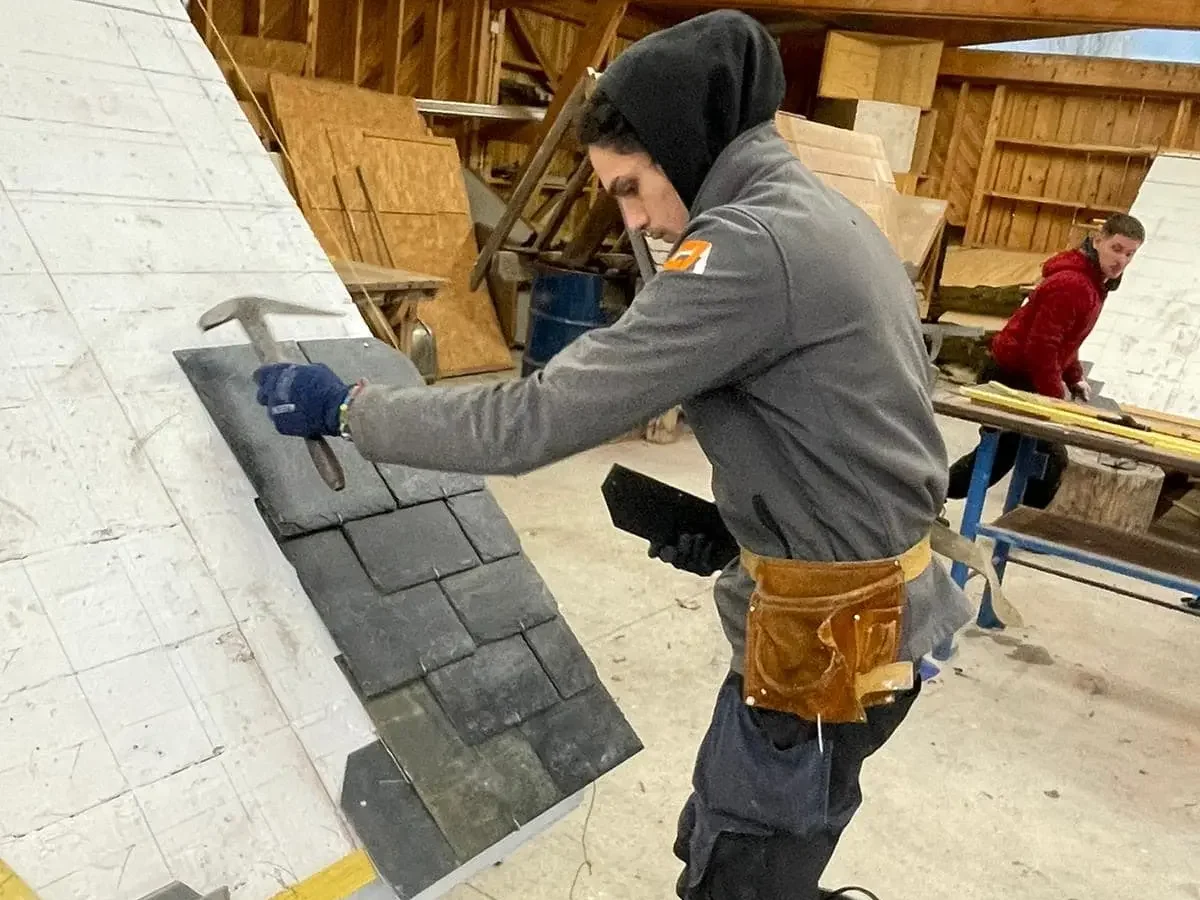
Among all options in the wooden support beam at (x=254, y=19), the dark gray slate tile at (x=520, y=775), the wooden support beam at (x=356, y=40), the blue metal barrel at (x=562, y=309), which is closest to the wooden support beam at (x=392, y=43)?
the wooden support beam at (x=356, y=40)

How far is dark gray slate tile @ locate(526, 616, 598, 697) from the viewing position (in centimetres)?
169

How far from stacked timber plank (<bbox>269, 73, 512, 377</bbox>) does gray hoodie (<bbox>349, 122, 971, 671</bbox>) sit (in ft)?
14.6

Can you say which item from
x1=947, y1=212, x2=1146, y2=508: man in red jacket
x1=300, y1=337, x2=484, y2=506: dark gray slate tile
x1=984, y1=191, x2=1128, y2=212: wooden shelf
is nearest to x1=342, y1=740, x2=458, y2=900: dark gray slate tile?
x1=300, y1=337, x2=484, y2=506: dark gray slate tile

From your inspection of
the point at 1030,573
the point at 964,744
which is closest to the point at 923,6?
the point at 1030,573

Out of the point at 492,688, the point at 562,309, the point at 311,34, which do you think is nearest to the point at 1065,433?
the point at 492,688

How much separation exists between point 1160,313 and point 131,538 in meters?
5.15

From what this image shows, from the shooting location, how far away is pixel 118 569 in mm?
1312

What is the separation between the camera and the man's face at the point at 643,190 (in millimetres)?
1432

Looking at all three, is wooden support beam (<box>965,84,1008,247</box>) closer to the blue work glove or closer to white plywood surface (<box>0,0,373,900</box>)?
white plywood surface (<box>0,0,373,900</box>)

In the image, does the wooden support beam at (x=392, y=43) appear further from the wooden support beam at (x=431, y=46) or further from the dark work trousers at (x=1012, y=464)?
the dark work trousers at (x=1012, y=464)

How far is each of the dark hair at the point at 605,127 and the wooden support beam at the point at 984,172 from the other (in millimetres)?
8619

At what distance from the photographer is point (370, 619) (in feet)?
4.95

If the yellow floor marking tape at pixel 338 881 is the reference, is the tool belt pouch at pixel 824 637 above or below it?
above

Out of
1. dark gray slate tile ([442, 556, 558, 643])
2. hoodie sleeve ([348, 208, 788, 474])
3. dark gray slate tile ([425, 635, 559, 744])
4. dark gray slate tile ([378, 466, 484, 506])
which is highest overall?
hoodie sleeve ([348, 208, 788, 474])
